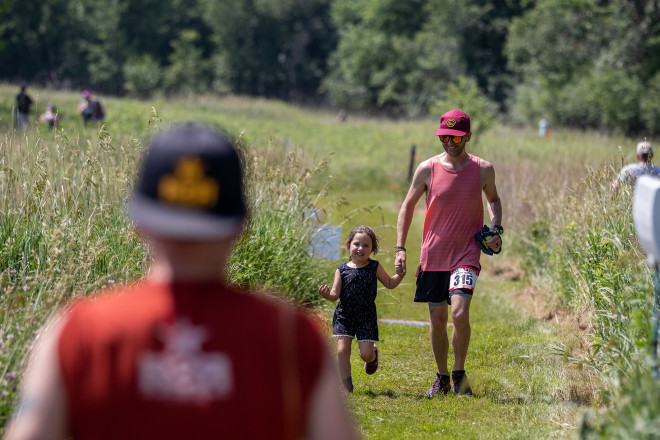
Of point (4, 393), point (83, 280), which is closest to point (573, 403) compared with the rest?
point (83, 280)

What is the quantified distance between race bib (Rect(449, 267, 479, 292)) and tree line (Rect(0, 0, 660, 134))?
33.3m

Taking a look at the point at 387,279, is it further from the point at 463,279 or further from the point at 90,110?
the point at 90,110

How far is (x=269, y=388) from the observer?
199 cm

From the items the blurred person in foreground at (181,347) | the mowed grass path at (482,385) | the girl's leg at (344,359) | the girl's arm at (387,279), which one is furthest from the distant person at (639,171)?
the blurred person in foreground at (181,347)

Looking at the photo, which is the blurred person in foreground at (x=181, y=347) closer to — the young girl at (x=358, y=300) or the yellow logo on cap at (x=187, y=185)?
the yellow logo on cap at (x=187, y=185)

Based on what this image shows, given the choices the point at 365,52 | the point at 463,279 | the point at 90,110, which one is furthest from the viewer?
the point at 365,52

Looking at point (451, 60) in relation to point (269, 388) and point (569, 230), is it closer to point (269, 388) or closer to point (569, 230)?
point (569, 230)

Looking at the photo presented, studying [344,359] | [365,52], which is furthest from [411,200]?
[365,52]

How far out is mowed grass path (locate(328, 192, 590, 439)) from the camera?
5.75 m

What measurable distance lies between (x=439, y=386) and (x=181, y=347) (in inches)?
191

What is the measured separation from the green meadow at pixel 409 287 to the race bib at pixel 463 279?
0.83 m

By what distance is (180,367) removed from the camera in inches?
77.0

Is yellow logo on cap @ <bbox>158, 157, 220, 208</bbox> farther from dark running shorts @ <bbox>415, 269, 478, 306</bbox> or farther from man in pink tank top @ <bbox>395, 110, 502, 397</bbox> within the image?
dark running shorts @ <bbox>415, 269, 478, 306</bbox>

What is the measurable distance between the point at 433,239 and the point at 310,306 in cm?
248
